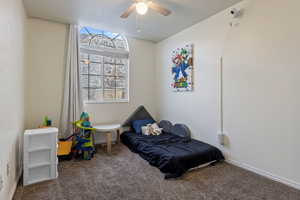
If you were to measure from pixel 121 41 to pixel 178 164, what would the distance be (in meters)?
3.22

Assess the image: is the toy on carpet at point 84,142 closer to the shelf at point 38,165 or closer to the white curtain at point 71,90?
the white curtain at point 71,90

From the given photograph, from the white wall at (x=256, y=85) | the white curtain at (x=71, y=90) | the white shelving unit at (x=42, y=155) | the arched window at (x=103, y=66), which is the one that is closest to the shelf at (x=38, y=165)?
the white shelving unit at (x=42, y=155)

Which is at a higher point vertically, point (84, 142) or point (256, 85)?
point (256, 85)

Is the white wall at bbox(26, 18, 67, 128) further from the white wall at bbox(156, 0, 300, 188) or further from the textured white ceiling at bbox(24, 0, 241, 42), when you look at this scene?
the white wall at bbox(156, 0, 300, 188)

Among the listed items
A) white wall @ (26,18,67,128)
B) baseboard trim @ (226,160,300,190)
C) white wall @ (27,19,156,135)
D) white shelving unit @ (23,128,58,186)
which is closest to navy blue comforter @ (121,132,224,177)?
baseboard trim @ (226,160,300,190)

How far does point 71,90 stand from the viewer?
3266 mm

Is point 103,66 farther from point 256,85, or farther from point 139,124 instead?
point 256,85

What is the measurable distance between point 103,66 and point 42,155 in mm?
2309

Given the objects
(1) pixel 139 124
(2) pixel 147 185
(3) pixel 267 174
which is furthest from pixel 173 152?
(1) pixel 139 124

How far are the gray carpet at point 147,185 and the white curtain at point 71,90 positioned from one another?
0.91 meters

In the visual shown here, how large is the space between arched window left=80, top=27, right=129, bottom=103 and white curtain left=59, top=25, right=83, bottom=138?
0.19 meters

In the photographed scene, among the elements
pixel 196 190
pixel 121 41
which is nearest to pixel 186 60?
pixel 121 41

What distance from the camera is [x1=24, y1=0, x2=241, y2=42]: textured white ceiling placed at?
2.55 m

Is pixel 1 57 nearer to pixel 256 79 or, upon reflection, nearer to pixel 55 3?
pixel 55 3
